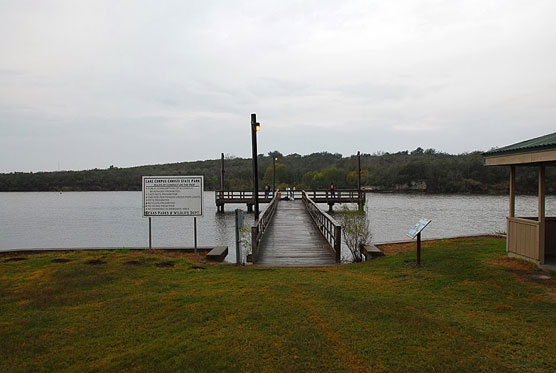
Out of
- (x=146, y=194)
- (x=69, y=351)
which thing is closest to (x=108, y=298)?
(x=69, y=351)

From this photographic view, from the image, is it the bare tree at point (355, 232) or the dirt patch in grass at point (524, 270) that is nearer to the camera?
the dirt patch in grass at point (524, 270)

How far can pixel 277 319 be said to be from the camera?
4.83 metres

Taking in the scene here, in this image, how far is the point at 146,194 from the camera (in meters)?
10.8

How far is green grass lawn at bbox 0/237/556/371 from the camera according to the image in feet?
12.3

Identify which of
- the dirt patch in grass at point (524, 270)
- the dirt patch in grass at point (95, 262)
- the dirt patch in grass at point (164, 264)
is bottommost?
the dirt patch in grass at point (164, 264)

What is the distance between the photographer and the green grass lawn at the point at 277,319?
376 centimetres

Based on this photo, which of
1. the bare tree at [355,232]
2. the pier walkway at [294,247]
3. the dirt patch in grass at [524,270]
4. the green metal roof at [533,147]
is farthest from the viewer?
the bare tree at [355,232]

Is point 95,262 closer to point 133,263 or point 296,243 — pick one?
point 133,263

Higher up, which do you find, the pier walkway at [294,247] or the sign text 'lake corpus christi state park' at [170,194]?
the sign text 'lake corpus christi state park' at [170,194]

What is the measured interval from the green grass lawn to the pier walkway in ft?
6.73

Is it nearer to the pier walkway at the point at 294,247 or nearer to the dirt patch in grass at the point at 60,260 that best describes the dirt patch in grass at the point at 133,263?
the dirt patch in grass at the point at 60,260

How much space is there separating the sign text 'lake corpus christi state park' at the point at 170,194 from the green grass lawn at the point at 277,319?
2.95 metres

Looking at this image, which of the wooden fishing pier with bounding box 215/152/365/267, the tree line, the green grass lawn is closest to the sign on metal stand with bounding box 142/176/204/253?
the wooden fishing pier with bounding box 215/152/365/267

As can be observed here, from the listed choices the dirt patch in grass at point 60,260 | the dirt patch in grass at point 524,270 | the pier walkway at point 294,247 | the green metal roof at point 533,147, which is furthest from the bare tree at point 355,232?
the dirt patch in grass at point 60,260
